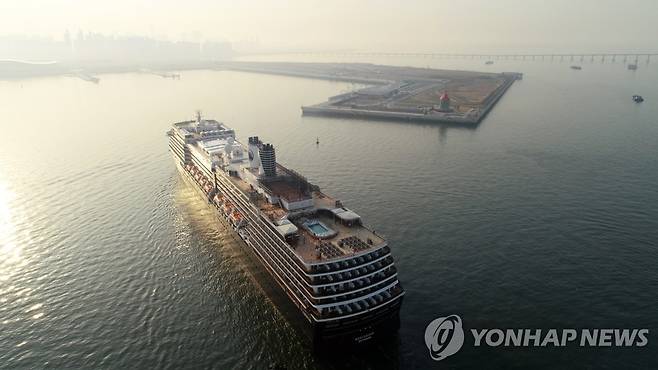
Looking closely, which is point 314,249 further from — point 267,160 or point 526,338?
point 526,338

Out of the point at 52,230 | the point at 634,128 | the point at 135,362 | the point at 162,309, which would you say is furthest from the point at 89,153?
the point at 634,128

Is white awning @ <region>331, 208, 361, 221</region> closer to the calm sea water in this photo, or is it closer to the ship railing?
the ship railing

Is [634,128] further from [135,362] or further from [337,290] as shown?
[135,362]

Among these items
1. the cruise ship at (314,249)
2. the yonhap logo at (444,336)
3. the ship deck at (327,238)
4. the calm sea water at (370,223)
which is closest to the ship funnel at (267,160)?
the cruise ship at (314,249)

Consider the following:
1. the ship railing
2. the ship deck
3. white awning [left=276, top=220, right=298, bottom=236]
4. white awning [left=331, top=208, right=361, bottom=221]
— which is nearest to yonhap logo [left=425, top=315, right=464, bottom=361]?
the ship railing

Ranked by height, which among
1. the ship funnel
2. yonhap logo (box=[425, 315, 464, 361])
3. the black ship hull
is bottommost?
yonhap logo (box=[425, 315, 464, 361])

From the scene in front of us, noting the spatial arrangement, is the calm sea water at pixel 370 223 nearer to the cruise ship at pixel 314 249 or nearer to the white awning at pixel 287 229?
the cruise ship at pixel 314 249

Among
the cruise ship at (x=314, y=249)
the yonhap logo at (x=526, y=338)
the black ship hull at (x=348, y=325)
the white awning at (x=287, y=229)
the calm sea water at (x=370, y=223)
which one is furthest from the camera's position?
the white awning at (x=287, y=229)
